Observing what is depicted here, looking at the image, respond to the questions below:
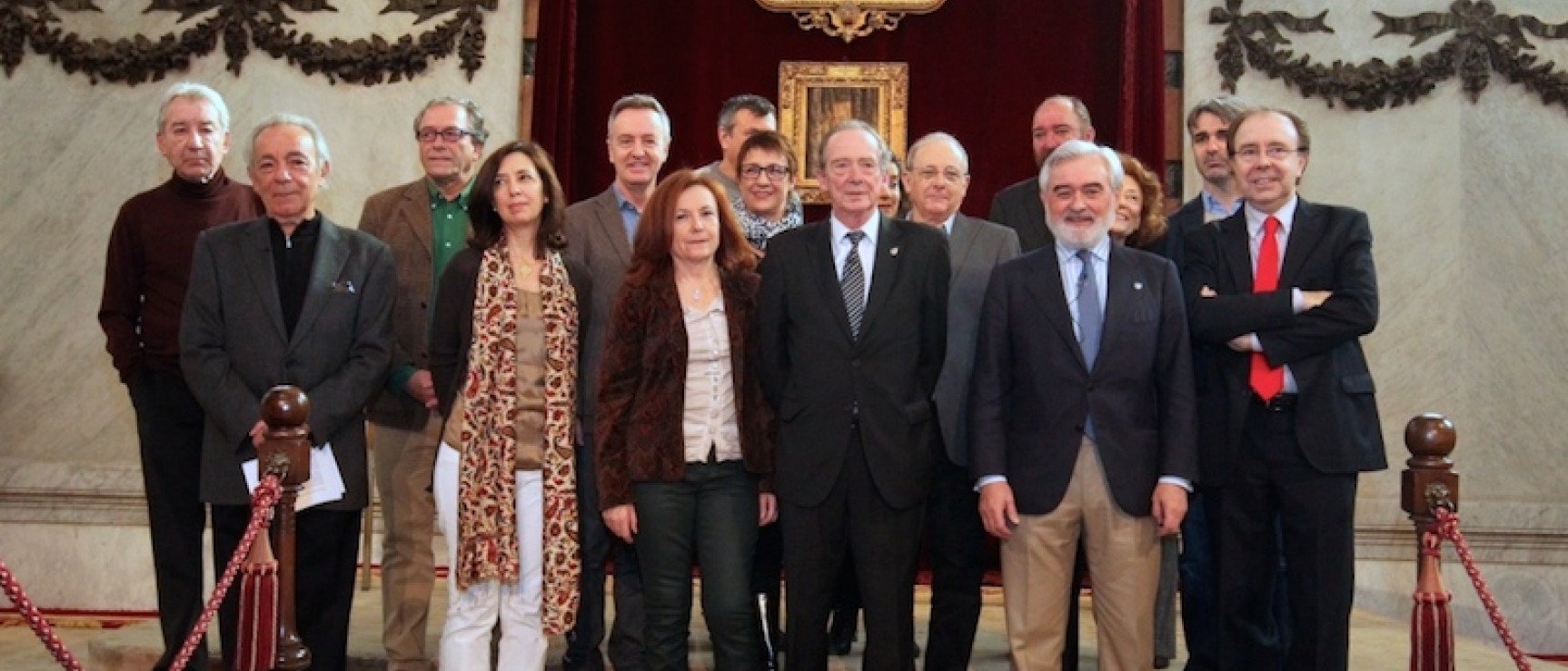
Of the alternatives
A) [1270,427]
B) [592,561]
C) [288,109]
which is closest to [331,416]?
[592,561]

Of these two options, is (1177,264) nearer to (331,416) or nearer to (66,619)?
(331,416)

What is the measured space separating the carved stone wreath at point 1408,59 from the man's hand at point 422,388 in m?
3.83

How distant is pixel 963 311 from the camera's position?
449 centimetres

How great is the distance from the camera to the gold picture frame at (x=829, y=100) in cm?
707

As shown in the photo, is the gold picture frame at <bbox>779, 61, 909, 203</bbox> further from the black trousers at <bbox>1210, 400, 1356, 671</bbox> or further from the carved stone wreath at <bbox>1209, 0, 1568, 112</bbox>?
the black trousers at <bbox>1210, 400, 1356, 671</bbox>

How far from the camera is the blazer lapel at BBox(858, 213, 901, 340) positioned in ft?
14.0

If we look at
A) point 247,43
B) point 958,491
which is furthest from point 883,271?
point 247,43

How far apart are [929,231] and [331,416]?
1690mm

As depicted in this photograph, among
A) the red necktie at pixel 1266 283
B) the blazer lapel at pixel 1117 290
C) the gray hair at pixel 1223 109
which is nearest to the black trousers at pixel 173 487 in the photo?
the blazer lapel at pixel 1117 290

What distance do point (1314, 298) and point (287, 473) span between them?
8.60 ft

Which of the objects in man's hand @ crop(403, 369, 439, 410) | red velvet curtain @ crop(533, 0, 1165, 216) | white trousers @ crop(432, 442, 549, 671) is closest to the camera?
white trousers @ crop(432, 442, 549, 671)

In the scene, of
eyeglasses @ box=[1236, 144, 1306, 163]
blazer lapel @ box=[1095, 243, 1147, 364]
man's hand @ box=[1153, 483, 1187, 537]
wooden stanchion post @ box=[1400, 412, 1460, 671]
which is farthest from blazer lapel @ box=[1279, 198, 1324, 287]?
man's hand @ box=[1153, 483, 1187, 537]

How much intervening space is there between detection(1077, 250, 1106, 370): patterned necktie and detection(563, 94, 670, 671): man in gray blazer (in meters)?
1.24

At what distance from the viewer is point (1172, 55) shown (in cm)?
705
